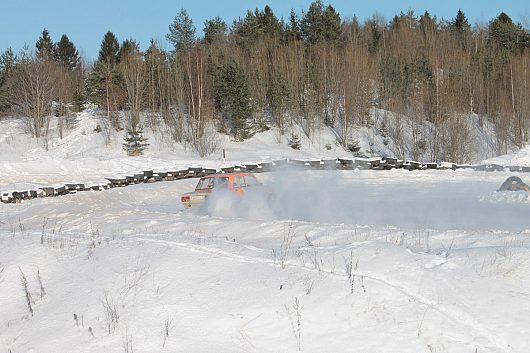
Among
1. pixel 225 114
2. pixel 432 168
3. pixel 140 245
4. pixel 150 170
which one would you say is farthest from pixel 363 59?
pixel 140 245

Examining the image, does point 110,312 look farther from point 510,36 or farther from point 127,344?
point 510,36

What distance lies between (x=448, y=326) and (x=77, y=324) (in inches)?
158

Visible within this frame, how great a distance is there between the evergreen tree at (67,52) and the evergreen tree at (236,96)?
29.2 meters

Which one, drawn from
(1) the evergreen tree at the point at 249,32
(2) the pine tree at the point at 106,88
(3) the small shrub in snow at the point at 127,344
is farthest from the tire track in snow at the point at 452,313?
(1) the evergreen tree at the point at 249,32

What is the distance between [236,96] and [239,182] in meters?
35.5

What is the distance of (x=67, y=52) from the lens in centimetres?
7669

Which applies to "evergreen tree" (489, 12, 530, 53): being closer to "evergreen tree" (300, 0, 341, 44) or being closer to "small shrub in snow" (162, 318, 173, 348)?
"evergreen tree" (300, 0, 341, 44)

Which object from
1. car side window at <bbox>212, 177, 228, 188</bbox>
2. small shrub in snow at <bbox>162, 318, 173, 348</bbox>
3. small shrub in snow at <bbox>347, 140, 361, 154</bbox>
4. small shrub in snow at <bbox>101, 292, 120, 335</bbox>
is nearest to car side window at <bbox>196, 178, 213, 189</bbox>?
car side window at <bbox>212, 177, 228, 188</bbox>

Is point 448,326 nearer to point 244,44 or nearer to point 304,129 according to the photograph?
point 304,129

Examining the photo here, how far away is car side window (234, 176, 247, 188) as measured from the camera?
19.4 metres

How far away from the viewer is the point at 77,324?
6.64 meters

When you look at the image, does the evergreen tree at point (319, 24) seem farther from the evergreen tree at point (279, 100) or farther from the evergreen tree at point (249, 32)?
the evergreen tree at point (279, 100)

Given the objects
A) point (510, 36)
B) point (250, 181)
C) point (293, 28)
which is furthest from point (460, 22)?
point (250, 181)

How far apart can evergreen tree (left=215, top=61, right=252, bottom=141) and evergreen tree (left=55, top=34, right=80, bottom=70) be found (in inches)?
1150
